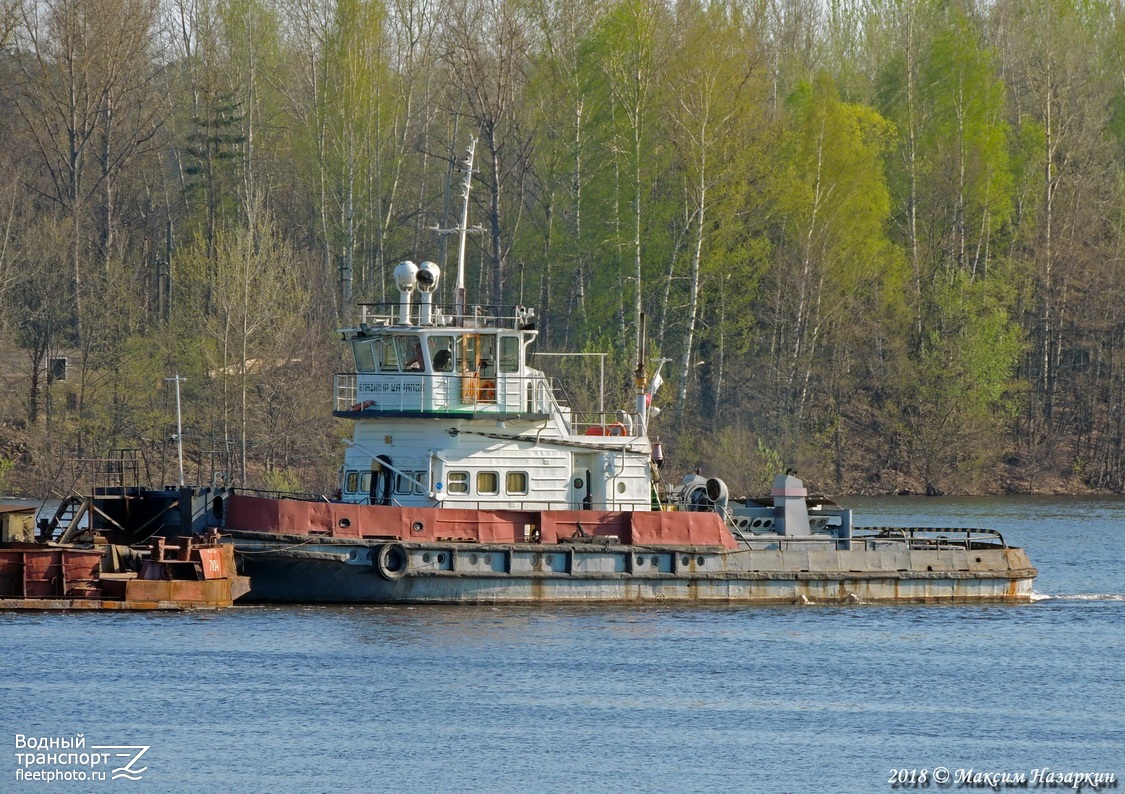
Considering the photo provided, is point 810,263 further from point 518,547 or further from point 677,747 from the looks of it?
point 677,747

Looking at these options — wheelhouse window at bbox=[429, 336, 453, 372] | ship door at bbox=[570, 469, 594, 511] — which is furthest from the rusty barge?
ship door at bbox=[570, 469, 594, 511]

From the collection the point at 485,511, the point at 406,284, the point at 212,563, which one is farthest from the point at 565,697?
the point at 406,284

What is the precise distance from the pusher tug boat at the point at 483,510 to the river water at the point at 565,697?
1.85 ft

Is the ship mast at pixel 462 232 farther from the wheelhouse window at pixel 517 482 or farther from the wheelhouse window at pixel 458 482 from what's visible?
the wheelhouse window at pixel 517 482

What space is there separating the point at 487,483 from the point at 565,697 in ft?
23.1

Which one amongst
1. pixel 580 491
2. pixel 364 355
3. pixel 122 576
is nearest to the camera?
pixel 122 576

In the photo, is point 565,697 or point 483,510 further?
point 483,510

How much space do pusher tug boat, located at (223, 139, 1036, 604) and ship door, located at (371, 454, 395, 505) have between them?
0.08 ft

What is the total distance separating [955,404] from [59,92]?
116 ft

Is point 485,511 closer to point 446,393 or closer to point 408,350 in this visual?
point 446,393

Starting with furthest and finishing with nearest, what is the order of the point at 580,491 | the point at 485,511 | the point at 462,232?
the point at 580,491 < the point at 462,232 < the point at 485,511

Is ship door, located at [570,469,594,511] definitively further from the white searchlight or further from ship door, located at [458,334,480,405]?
the white searchlight

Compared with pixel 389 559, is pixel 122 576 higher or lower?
lower

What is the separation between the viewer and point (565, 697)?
23.7m
